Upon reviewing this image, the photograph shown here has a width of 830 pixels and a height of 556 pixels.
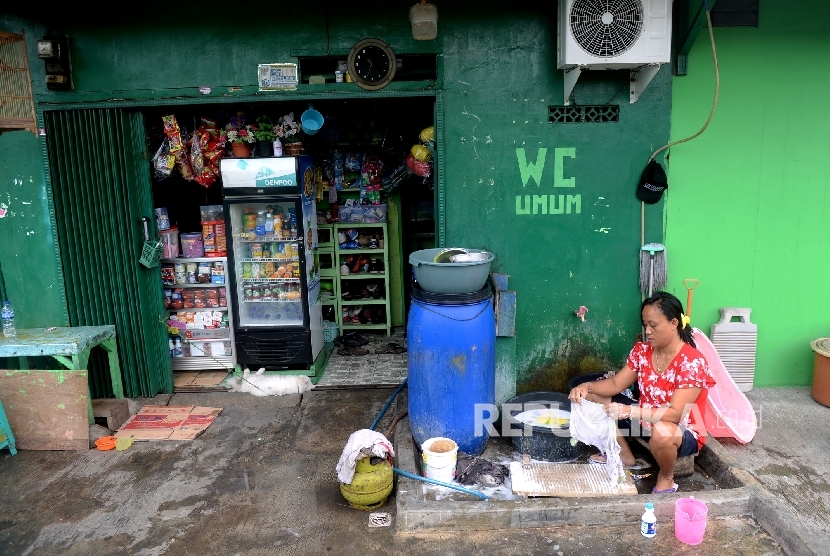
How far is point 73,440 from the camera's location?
492cm

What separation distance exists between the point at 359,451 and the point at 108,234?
3.40m

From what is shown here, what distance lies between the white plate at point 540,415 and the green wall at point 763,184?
167 centimetres

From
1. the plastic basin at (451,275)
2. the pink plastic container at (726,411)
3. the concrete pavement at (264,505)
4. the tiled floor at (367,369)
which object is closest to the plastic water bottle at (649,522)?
the concrete pavement at (264,505)

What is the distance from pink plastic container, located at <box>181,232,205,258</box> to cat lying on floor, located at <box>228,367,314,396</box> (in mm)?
1437

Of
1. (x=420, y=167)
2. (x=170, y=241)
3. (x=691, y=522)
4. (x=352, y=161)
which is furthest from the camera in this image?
(x=352, y=161)

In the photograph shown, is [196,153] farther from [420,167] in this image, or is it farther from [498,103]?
[498,103]

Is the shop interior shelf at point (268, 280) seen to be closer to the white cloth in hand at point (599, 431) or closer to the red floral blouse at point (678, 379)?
the white cloth in hand at point (599, 431)

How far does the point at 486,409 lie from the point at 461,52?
2.96 metres

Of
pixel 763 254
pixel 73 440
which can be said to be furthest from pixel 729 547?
pixel 73 440

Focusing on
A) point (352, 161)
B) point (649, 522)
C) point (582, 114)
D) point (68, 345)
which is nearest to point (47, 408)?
point (68, 345)

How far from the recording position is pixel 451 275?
4.23m

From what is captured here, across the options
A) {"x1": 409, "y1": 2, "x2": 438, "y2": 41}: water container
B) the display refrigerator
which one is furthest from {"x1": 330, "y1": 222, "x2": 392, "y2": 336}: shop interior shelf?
{"x1": 409, "y1": 2, "x2": 438, "y2": 41}: water container

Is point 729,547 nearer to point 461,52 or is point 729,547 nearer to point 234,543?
point 234,543

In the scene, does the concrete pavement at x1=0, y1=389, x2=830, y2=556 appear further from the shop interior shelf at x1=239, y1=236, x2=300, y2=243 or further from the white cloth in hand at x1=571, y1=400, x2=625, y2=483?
the shop interior shelf at x1=239, y1=236, x2=300, y2=243
